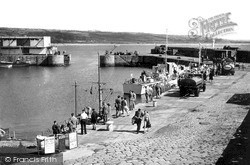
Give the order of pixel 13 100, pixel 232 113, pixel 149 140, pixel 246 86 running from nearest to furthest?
pixel 149 140 → pixel 232 113 → pixel 246 86 → pixel 13 100

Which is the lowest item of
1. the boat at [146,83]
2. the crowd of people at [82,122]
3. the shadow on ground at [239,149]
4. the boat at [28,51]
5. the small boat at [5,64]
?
the shadow on ground at [239,149]

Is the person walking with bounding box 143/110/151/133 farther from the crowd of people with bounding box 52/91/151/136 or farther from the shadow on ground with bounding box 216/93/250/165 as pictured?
the shadow on ground with bounding box 216/93/250/165

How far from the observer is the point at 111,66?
10112cm

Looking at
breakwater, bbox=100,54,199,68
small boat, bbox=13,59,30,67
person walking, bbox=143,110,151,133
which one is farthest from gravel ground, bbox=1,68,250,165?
small boat, bbox=13,59,30,67

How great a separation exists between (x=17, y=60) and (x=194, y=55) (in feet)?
171

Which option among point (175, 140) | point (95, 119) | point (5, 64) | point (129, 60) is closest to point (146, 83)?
point (95, 119)

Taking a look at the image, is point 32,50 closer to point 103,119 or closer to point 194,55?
point 194,55

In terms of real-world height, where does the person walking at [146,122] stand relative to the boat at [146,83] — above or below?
below

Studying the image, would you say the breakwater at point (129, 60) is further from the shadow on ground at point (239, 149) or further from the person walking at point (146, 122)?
the shadow on ground at point (239, 149)

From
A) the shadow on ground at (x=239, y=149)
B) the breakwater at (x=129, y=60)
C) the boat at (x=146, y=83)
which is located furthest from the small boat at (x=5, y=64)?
the shadow on ground at (x=239, y=149)

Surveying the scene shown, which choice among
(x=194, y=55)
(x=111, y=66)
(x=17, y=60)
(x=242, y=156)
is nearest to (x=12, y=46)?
(x=17, y=60)

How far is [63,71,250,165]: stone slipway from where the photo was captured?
15258 mm

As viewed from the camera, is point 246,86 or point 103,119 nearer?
point 103,119

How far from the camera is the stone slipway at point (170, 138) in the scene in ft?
50.1
